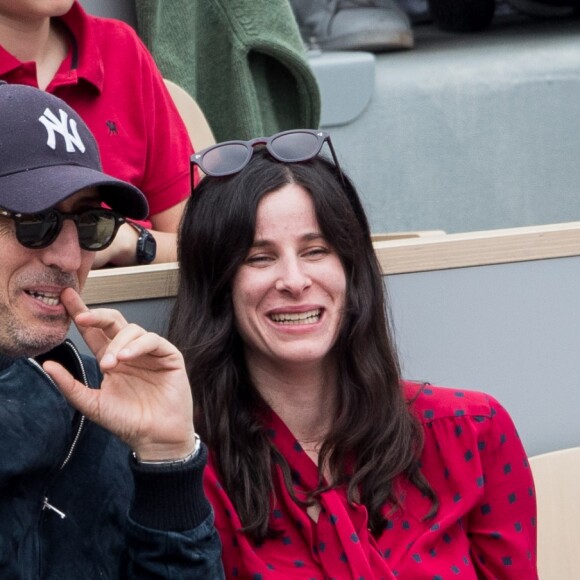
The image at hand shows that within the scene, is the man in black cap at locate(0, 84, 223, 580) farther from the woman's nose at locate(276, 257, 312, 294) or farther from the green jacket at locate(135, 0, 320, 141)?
the green jacket at locate(135, 0, 320, 141)

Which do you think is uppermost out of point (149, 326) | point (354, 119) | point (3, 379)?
point (3, 379)

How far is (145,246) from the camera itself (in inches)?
90.1

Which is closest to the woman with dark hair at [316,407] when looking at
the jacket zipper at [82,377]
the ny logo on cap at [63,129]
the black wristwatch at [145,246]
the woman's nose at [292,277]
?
the woman's nose at [292,277]

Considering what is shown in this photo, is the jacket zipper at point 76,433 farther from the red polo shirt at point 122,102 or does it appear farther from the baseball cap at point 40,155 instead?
the red polo shirt at point 122,102

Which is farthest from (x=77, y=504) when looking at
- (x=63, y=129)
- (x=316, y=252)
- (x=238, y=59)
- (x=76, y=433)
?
(x=238, y=59)

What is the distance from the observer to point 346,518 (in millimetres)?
1940

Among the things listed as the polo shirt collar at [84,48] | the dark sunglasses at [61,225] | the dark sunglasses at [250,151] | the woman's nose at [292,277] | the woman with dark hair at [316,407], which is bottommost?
the woman with dark hair at [316,407]

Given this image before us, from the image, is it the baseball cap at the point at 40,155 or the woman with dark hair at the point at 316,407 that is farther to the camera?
the woman with dark hair at the point at 316,407

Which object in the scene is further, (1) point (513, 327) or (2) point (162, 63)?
(2) point (162, 63)

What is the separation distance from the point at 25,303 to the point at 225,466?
1.71 ft

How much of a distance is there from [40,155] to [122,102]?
3.08 feet

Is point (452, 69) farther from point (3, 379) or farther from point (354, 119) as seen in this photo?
point (3, 379)

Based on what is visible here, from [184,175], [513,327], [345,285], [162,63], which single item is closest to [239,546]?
[345,285]

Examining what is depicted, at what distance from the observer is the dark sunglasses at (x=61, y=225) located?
155 centimetres
